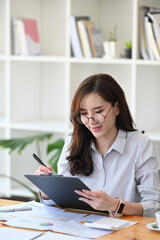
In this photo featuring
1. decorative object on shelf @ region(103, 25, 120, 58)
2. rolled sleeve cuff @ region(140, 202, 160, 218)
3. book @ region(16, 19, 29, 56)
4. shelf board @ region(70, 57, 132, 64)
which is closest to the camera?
rolled sleeve cuff @ region(140, 202, 160, 218)

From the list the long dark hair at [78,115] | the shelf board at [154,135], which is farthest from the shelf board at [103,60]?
the long dark hair at [78,115]

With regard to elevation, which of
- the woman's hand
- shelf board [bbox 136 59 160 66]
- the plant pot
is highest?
the plant pot

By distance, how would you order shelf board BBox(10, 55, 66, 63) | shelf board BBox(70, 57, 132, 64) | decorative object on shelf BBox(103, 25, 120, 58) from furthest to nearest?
1. shelf board BBox(10, 55, 66, 63)
2. decorative object on shelf BBox(103, 25, 120, 58)
3. shelf board BBox(70, 57, 132, 64)

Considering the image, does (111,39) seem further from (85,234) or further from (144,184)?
(85,234)

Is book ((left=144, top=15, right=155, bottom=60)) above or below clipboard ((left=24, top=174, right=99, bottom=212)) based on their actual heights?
above

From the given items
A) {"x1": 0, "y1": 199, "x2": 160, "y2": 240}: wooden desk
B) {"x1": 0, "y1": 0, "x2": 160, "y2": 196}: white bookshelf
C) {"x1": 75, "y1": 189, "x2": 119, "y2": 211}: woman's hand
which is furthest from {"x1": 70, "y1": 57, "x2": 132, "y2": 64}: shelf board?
{"x1": 0, "y1": 199, "x2": 160, "y2": 240}: wooden desk

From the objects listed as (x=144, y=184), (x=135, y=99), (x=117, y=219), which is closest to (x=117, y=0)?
(x=135, y=99)

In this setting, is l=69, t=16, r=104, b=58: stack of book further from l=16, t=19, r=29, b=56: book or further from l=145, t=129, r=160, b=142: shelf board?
l=145, t=129, r=160, b=142: shelf board

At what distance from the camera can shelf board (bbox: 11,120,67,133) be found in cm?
404

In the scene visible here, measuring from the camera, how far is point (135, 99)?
375 cm

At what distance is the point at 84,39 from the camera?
390 cm

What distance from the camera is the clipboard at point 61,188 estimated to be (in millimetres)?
2094

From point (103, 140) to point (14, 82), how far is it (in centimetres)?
186

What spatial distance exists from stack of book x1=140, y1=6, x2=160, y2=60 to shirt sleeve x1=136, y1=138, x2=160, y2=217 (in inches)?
53.9
